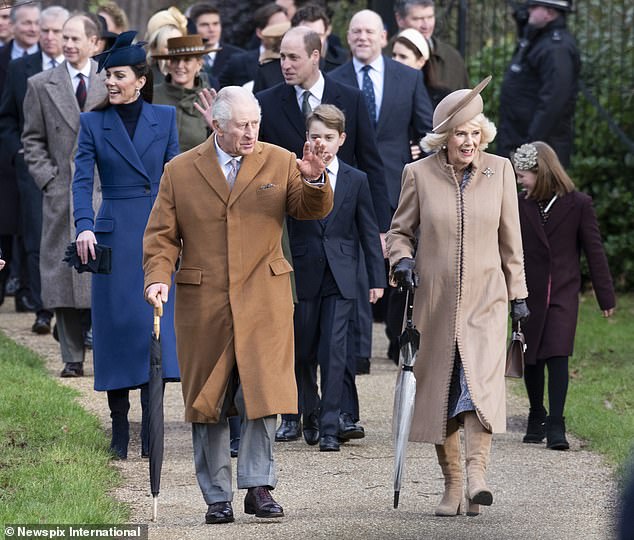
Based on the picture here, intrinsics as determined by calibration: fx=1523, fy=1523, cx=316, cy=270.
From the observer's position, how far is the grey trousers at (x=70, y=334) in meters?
9.67

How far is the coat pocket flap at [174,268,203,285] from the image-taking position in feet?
20.5

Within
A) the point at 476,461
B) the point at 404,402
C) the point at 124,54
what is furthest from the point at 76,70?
the point at 476,461

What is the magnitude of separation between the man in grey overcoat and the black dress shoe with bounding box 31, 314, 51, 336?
5.40 ft

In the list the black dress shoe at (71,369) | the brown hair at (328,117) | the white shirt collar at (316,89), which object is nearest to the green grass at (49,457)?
the black dress shoe at (71,369)

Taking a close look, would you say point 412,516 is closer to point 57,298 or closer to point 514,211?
point 514,211

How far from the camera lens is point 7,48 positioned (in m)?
13.0

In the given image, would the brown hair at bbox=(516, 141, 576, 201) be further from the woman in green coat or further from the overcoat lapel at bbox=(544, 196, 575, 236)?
the woman in green coat

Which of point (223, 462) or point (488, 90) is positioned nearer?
point (223, 462)

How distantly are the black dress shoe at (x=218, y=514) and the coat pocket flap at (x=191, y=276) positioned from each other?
91 centimetres

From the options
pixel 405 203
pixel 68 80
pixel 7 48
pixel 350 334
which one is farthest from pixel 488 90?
pixel 405 203

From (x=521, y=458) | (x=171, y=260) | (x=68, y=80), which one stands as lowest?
(x=521, y=458)

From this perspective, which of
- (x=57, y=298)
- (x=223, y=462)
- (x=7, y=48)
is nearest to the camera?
(x=223, y=462)

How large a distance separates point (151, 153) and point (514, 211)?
2.11m

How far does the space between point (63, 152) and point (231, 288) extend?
4.04 metres
